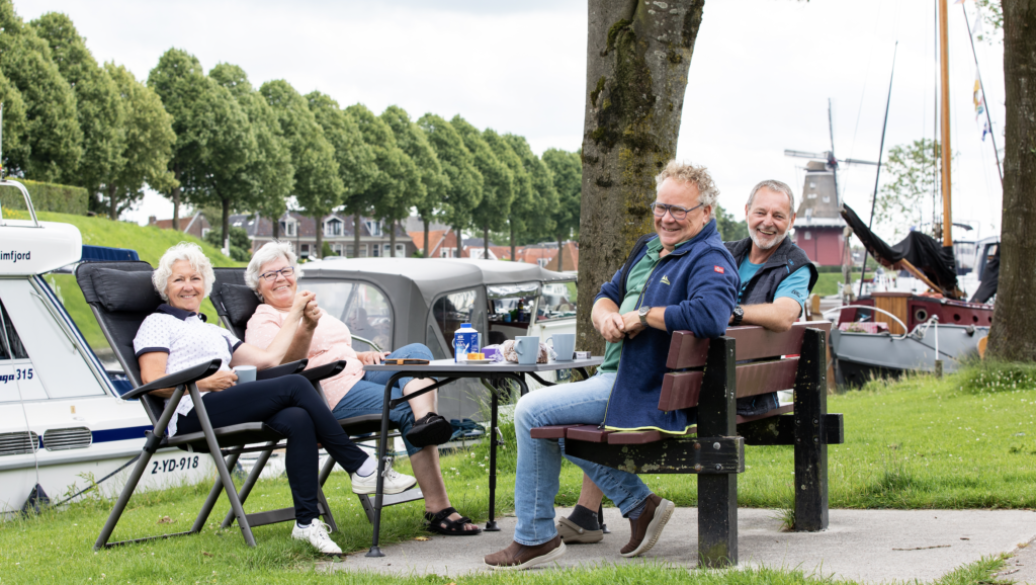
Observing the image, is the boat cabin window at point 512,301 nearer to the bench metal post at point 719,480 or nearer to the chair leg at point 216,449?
the chair leg at point 216,449

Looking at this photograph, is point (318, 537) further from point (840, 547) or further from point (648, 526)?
point (840, 547)

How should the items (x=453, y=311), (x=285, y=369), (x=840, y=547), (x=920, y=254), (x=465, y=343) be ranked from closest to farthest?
(x=840, y=547), (x=465, y=343), (x=285, y=369), (x=453, y=311), (x=920, y=254)

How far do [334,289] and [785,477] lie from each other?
5961mm

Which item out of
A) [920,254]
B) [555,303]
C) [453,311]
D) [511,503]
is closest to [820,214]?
[920,254]

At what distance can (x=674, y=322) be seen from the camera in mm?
3857

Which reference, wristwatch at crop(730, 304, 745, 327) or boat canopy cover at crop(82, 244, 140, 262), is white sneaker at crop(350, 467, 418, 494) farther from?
boat canopy cover at crop(82, 244, 140, 262)

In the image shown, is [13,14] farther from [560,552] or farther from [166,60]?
[560,552]

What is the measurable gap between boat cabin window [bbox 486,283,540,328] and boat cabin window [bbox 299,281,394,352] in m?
1.57

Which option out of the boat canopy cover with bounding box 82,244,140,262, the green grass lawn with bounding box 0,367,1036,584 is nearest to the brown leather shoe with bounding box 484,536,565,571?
the green grass lawn with bounding box 0,367,1036,584

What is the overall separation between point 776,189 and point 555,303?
9.18m

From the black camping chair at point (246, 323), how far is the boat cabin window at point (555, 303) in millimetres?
7082

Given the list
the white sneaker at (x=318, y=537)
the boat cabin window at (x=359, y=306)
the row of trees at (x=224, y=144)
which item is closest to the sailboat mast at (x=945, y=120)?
the boat cabin window at (x=359, y=306)

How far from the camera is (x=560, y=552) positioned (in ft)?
13.9

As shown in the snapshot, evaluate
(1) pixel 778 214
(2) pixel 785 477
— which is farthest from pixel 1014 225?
(1) pixel 778 214
